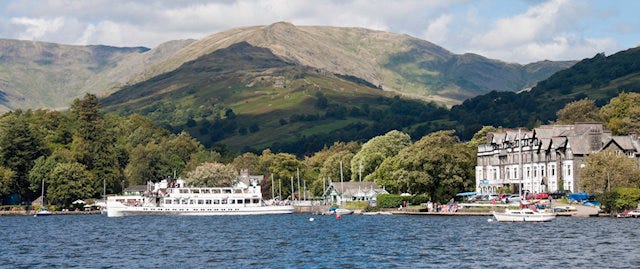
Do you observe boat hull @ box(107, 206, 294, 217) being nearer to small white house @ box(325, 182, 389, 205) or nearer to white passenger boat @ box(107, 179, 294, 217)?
white passenger boat @ box(107, 179, 294, 217)

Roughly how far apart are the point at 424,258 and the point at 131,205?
114625 millimetres

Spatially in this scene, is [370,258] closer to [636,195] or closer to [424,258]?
[424,258]

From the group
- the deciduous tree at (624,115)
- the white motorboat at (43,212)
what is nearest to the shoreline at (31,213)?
the white motorboat at (43,212)

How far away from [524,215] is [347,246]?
36.3 meters

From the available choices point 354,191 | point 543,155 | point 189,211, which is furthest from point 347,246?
point 354,191

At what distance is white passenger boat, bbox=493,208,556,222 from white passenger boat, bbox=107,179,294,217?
2683 inches

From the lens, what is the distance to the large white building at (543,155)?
464 feet

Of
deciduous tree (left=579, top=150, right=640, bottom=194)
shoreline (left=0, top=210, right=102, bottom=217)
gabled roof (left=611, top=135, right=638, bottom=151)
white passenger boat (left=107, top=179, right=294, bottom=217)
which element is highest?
gabled roof (left=611, top=135, right=638, bottom=151)

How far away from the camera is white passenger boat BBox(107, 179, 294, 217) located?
180m

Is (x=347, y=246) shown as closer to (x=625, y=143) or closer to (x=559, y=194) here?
(x=559, y=194)

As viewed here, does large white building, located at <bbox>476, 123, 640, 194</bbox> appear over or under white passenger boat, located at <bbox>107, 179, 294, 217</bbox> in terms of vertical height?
over

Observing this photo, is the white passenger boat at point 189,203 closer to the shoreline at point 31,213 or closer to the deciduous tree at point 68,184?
the shoreline at point 31,213

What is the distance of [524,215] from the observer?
387 feet

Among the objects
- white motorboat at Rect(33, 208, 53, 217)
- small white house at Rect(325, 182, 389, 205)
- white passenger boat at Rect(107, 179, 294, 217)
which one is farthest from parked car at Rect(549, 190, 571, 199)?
white motorboat at Rect(33, 208, 53, 217)
